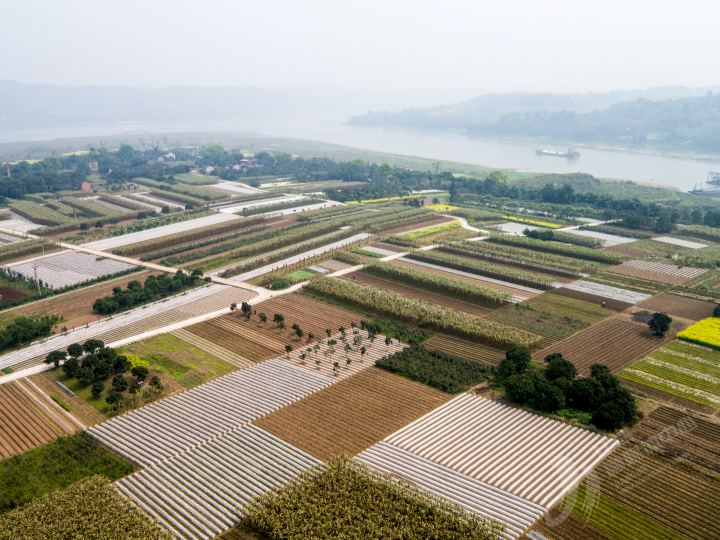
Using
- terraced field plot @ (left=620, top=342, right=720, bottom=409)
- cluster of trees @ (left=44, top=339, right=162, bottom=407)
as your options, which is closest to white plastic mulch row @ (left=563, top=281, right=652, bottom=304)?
terraced field plot @ (left=620, top=342, right=720, bottom=409)

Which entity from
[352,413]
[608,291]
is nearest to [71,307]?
[352,413]

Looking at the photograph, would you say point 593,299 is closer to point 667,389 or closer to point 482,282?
point 482,282

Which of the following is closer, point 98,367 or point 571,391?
point 571,391

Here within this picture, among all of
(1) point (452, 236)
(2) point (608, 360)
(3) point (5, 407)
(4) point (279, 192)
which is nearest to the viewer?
(3) point (5, 407)

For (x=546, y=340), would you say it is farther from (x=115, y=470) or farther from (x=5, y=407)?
(x=5, y=407)

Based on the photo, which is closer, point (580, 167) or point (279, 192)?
point (279, 192)

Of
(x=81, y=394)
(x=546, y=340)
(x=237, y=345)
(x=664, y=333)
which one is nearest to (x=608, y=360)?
(x=546, y=340)

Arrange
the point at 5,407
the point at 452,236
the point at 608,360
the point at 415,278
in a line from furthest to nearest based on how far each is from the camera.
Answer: the point at 452,236
the point at 415,278
the point at 608,360
the point at 5,407
